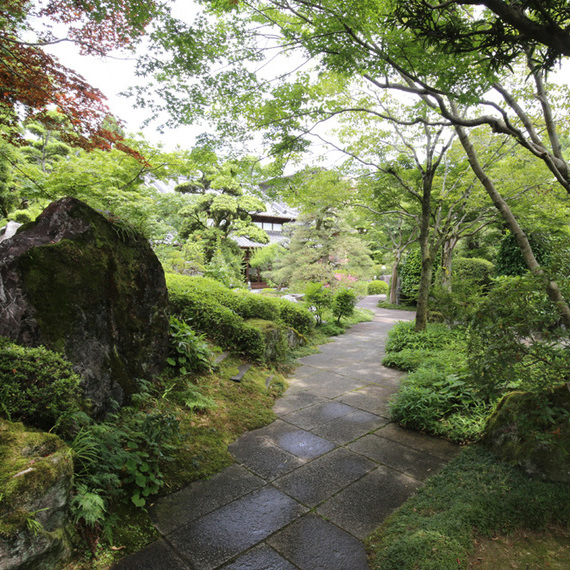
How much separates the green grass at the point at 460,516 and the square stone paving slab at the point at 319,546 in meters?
0.11

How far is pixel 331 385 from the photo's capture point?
5840mm

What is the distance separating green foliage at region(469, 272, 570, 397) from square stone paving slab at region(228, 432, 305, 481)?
191 centimetres

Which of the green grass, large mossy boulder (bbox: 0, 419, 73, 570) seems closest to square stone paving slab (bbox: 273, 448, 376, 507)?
the green grass

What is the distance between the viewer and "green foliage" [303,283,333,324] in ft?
36.3

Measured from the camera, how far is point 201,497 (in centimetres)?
283

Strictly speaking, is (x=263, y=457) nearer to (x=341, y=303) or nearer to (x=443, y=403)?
(x=443, y=403)

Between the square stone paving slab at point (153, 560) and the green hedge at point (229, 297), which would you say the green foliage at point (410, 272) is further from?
the square stone paving slab at point (153, 560)

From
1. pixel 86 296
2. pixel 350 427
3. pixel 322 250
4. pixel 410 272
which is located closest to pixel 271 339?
pixel 350 427

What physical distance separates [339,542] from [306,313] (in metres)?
7.14

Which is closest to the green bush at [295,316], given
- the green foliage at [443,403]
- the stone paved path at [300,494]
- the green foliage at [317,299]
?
the green foliage at [317,299]

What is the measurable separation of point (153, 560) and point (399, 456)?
241 cm

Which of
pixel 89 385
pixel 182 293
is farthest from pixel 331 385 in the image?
pixel 89 385

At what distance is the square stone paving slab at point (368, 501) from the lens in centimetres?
260

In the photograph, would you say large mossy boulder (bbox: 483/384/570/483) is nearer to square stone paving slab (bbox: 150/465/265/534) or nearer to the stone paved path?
the stone paved path
